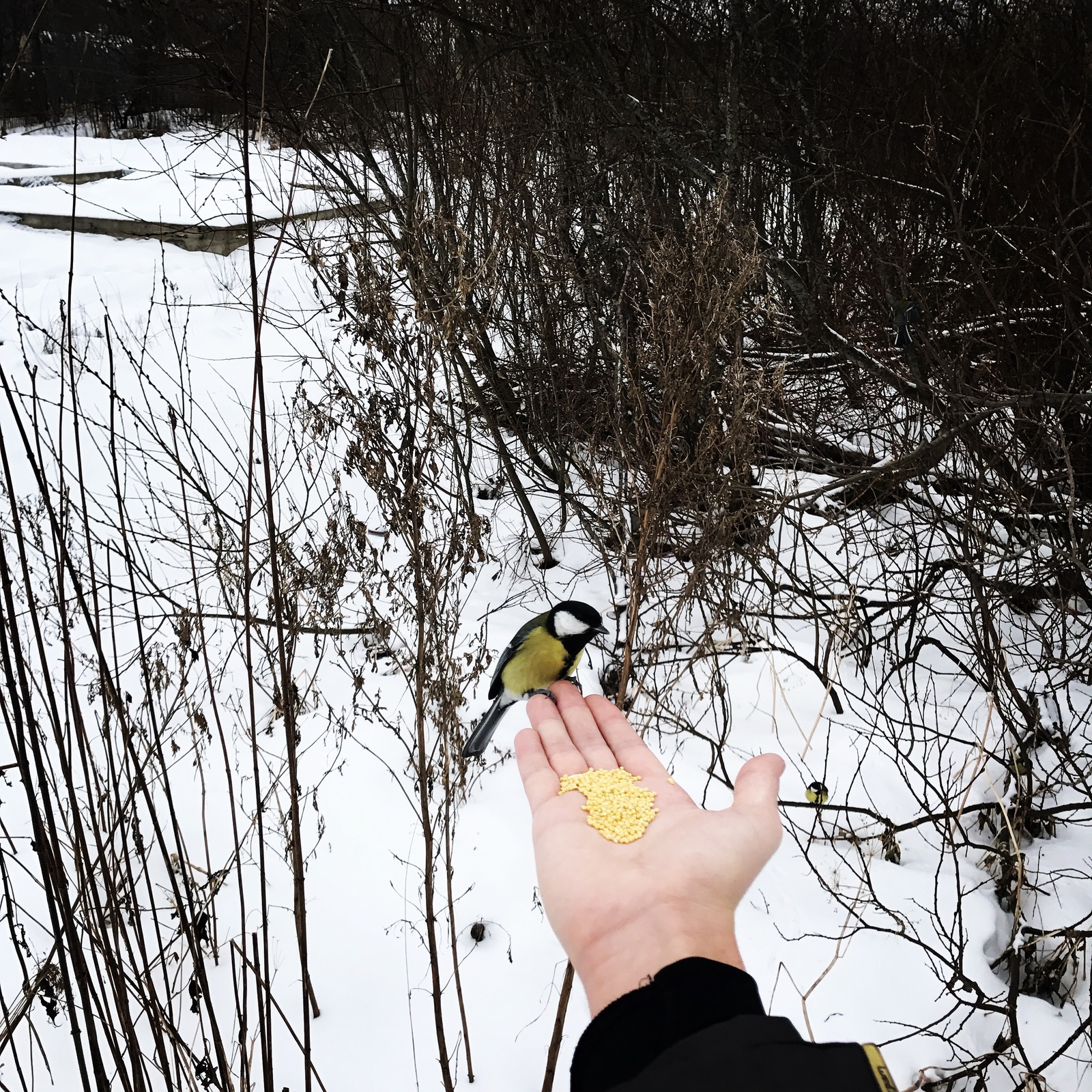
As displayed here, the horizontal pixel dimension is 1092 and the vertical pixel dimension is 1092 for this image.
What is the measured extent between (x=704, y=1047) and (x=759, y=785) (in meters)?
0.63

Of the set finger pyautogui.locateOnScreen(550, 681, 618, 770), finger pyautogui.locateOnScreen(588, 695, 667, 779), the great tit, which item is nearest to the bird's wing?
the great tit

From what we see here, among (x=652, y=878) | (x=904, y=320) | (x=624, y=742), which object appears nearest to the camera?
(x=652, y=878)

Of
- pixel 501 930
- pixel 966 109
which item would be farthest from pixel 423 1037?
pixel 966 109

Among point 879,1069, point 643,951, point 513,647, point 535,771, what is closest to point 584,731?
point 535,771

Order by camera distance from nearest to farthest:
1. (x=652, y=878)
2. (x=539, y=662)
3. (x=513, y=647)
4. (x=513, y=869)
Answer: (x=652, y=878), (x=539, y=662), (x=513, y=647), (x=513, y=869)

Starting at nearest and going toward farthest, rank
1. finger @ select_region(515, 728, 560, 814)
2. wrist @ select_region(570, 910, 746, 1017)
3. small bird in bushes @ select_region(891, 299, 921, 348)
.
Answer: wrist @ select_region(570, 910, 746, 1017) → finger @ select_region(515, 728, 560, 814) → small bird in bushes @ select_region(891, 299, 921, 348)

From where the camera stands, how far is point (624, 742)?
2.09 metres

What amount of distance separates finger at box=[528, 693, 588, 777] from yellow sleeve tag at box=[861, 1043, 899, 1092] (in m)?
1.03

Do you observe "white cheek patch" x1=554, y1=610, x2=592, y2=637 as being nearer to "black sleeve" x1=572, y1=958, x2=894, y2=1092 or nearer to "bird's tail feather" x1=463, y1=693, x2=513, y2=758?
"bird's tail feather" x1=463, y1=693, x2=513, y2=758

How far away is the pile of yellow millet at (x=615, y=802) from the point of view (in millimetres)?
1686

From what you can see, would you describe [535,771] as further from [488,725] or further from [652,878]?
[488,725]

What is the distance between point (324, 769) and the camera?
13.3ft

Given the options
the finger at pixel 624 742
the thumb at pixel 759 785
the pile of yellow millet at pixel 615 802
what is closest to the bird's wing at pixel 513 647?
the finger at pixel 624 742

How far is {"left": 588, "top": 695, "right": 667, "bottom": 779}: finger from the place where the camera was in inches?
77.5
